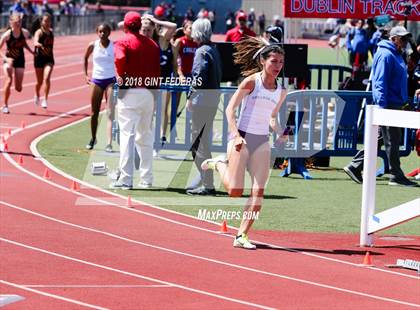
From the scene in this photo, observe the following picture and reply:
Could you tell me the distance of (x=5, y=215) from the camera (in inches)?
520

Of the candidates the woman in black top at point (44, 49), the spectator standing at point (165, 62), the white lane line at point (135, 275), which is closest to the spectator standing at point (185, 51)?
the spectator standing at point (165, 62)

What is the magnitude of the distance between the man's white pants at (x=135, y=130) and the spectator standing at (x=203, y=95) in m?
0.56

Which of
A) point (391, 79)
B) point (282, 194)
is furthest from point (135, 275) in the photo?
point (391, 79)

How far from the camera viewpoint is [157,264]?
10766mm

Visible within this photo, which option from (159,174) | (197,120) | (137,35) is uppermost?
(137,35)

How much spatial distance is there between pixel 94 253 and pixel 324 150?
6.64m

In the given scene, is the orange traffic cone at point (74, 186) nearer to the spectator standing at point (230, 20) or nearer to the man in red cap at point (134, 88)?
the man in red cap at point (134, 88)

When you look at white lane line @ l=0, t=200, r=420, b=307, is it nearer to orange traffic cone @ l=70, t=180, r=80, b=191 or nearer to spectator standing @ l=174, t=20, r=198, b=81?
orange traffic cone @ l=70, t=180, r=80, b=191

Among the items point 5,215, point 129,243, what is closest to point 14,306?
point 129,243

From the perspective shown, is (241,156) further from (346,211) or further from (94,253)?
(346,211)

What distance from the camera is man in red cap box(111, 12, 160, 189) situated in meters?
14.8

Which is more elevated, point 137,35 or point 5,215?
point 137,35

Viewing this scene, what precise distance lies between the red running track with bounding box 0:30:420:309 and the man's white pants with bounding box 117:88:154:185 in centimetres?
52

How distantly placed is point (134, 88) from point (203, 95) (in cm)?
86
